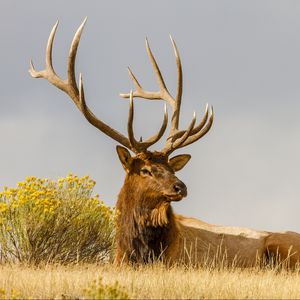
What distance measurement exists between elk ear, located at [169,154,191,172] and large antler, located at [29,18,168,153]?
368mm

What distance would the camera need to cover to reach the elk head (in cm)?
945

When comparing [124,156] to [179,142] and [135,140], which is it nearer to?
[135,140]

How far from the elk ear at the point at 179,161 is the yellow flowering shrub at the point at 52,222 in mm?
1552

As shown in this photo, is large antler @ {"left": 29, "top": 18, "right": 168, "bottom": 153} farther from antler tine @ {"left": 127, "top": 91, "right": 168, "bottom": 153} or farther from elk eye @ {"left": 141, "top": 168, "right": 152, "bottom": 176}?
elk eye @ {"left": 141, "top": 168, "right": 152, "bottom": 176}

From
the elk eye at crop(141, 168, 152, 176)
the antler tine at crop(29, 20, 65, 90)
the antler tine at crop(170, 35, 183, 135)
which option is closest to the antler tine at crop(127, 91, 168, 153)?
the elk eye at crop(141, 168, 152, 176)

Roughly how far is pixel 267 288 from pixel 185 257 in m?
2.74

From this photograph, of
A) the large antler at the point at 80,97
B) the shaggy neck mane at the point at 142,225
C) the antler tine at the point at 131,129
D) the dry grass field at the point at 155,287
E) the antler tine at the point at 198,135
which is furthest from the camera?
the antler tine at the point at 198,135

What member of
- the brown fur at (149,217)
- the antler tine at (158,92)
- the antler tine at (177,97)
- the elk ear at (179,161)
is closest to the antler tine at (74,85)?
the brown fur at (149,217)

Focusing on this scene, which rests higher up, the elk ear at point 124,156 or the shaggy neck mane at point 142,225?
the elk ear at point 124,156

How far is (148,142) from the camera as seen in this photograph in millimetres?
9906

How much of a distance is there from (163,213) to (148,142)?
96cm

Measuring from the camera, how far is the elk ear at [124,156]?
9680 millimetres

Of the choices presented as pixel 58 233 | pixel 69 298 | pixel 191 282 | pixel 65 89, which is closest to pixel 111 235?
pixel 58 233

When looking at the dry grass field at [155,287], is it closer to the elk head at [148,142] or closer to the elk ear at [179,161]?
the elk head at [148,142]
